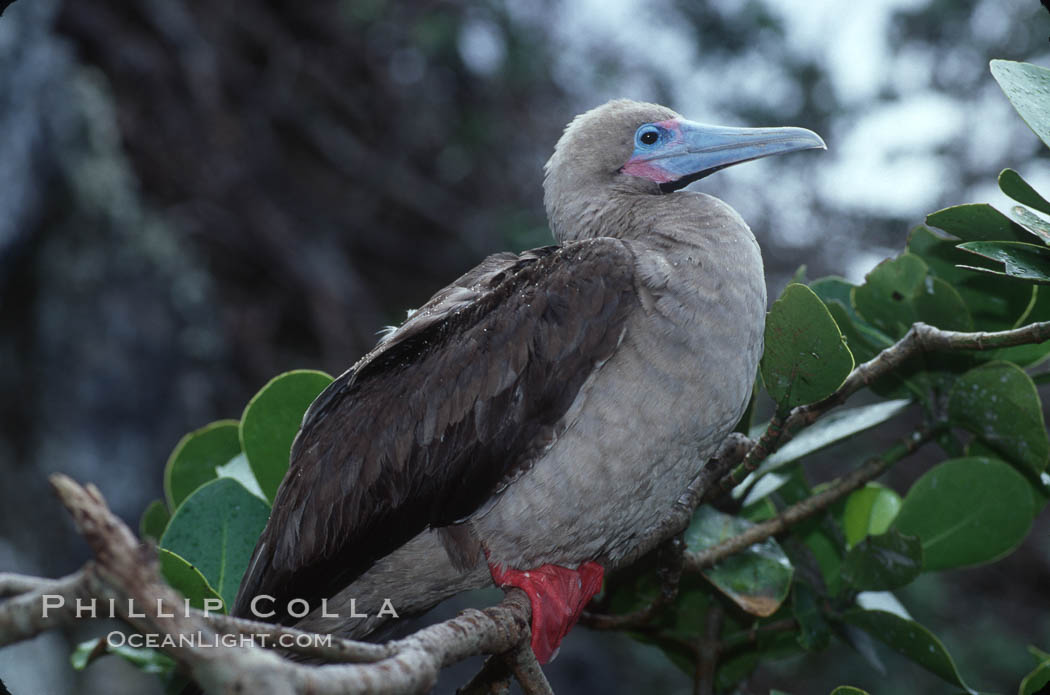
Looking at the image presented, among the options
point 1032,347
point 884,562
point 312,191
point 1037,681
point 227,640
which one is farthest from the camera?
point 312,191

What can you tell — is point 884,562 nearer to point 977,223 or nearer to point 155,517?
point 977,223

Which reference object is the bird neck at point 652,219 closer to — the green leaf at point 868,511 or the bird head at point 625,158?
the bird head at point 625,158

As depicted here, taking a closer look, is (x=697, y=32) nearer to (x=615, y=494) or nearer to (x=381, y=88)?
(x=381, y=88)

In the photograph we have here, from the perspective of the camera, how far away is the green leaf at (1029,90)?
1.63 m

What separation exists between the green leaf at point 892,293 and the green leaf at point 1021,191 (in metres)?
0.28

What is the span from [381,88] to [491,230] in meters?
1.50

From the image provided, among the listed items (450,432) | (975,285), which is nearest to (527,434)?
(450,432)

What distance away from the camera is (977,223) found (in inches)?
72.7

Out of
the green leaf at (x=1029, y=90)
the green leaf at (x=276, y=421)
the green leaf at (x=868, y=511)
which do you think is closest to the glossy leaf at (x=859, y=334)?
the green leaf at (x=868, y=511)

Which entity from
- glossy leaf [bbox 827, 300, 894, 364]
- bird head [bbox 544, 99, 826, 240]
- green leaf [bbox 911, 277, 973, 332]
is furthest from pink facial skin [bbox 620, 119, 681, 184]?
green leaf [bbox 911, 277, 973, 332]

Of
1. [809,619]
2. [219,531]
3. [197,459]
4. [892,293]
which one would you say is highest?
[197,459]

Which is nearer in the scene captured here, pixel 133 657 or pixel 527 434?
pixel 133 657

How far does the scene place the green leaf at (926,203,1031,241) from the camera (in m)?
1.81

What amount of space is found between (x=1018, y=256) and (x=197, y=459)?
6.04 feet
